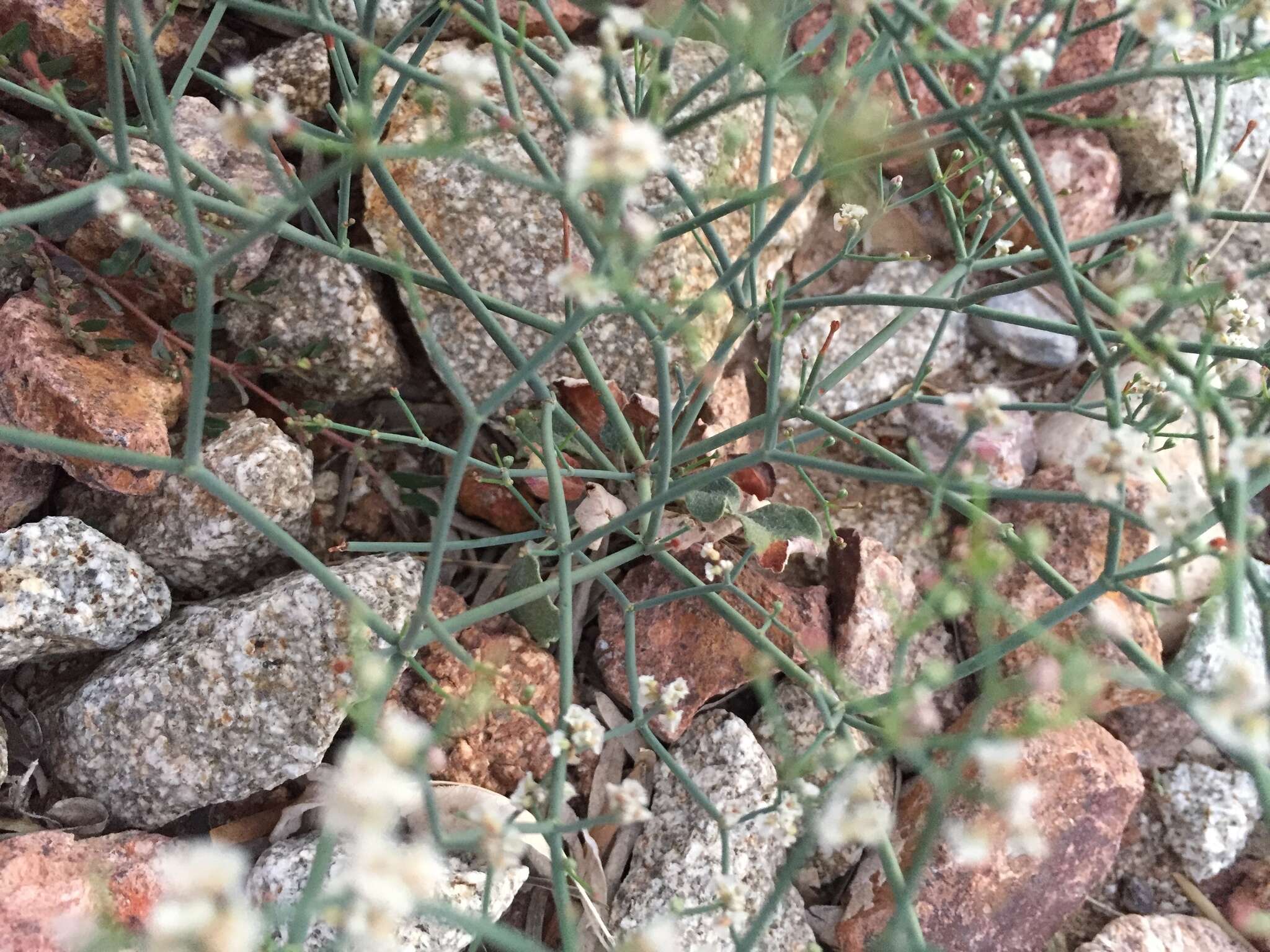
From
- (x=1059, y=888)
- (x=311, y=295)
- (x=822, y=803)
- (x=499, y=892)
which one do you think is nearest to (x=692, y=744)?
(x=499, y=892)

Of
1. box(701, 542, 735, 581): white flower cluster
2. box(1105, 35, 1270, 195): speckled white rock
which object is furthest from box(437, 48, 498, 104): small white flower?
box(1105, 35, 1270, 195): speckled white rock

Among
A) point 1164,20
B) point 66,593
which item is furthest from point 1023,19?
point 66,593

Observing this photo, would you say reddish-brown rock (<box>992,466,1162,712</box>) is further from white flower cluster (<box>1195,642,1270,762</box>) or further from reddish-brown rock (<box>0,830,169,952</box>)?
reddish-brown rock (<box>0,830,169,952</box>)

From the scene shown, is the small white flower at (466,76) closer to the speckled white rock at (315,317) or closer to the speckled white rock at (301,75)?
the speckled white rock at (315,317)

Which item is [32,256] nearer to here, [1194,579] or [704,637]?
[704,637]

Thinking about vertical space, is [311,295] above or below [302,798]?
above

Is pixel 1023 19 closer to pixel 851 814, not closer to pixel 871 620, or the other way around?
pixel 871 620

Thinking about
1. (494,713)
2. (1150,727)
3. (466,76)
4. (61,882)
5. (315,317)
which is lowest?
(61,882)
